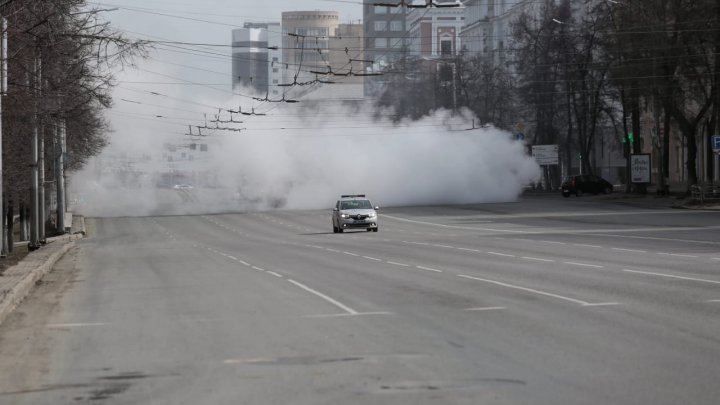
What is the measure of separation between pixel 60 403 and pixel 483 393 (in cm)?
339

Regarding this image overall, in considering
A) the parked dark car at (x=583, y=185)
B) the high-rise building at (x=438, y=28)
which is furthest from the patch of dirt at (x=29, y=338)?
the high-rise building at (x=438, y=28)

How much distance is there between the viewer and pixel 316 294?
19266 mm

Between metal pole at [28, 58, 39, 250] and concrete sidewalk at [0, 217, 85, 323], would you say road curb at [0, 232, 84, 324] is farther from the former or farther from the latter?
metal pole at [28, 58, 39, 250]

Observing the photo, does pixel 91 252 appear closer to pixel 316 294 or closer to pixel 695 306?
pixel 316 294

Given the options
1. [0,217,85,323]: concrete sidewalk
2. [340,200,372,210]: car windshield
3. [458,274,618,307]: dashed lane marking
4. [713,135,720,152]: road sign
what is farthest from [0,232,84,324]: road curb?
[713,135,720,152]: road sign

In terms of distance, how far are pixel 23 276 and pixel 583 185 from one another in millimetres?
64946

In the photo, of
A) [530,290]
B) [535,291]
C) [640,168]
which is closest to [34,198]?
[530,290]

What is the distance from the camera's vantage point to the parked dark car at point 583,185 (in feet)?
274

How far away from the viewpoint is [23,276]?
22906 mm

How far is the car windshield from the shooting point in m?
52.1

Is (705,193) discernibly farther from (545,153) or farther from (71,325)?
(71,325)

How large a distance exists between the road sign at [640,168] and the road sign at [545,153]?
41.1 feet

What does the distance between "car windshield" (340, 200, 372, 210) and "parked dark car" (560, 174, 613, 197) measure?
3426 centimetres

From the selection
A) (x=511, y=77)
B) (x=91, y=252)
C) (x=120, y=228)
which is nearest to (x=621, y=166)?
(x=511, y=77)
